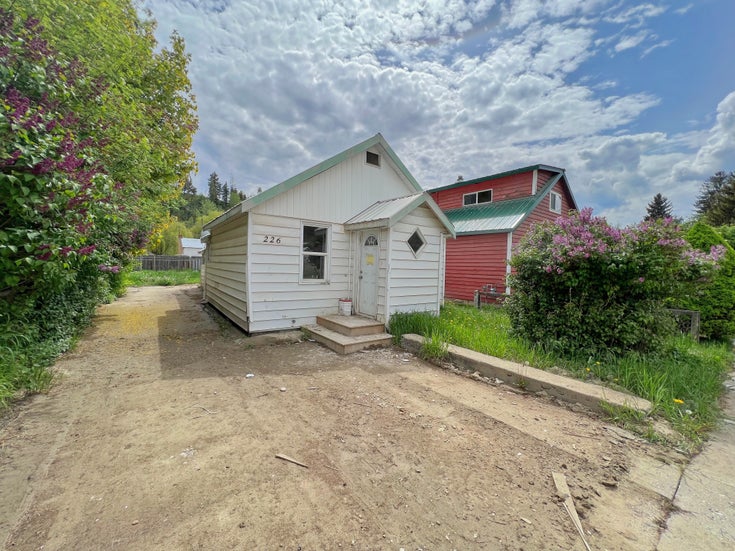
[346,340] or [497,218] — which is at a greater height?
[497,218]

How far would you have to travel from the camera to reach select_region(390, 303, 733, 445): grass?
3.26 metres

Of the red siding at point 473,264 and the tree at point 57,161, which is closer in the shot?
the tree at point 57,161

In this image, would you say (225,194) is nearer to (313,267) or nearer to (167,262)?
(167,262)

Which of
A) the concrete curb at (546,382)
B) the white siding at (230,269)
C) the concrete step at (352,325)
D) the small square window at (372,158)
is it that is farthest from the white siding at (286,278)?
the concrete curb at (546,382)

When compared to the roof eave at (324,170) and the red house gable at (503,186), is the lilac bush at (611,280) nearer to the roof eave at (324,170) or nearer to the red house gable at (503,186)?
the roof eave at (324,170)

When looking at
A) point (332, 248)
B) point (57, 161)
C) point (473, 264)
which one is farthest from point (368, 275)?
point (473, 264)

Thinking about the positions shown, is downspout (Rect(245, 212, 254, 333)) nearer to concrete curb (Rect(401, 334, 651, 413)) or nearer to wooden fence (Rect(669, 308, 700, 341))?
concrete curb (Rect(401, 334, 651, 413))

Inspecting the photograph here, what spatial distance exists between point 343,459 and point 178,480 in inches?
48.6

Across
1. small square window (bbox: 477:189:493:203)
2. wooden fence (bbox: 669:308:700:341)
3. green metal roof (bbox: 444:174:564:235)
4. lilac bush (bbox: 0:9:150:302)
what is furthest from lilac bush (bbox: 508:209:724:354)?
small square window (bbox: 477:189:493:203)

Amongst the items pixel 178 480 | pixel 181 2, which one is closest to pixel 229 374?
pixel 178 480

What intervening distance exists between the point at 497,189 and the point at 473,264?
4003mm

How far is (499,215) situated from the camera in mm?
12930

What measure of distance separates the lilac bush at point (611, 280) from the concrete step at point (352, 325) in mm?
3003

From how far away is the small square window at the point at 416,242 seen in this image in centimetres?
703
